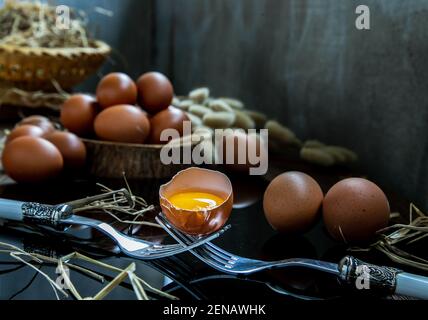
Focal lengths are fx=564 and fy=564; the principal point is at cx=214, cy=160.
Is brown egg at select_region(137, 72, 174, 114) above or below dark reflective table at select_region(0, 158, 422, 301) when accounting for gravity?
above

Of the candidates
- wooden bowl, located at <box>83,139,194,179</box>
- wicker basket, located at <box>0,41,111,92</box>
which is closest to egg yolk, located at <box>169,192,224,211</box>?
wooden bowl, located at <box>83,139,194,179</box>

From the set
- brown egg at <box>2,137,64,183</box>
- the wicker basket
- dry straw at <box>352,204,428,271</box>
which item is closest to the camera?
dry straw at <box>352,204,428,271</box>

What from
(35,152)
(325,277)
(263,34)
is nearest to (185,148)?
(35,152)

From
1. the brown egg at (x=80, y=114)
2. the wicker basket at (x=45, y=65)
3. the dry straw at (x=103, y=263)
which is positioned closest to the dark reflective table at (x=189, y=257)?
the dry straw at (x=103, y=263)

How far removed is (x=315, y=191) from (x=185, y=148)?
0.30m

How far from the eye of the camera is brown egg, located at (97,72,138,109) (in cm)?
100

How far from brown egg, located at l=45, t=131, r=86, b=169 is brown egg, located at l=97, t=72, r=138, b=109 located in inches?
3.4

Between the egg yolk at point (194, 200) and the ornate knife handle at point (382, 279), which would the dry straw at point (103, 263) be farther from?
the ornate knife handle at point (382, 279)

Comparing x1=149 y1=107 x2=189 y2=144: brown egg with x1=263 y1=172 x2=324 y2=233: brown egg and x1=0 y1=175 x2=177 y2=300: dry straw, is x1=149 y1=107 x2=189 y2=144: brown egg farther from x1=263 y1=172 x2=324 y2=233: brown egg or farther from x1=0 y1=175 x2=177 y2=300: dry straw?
x1=263 y1=172 x2=324 y2=233: brown egg

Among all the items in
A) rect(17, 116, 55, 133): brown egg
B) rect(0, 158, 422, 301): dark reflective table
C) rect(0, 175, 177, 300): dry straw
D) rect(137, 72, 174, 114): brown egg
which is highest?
rect(137, 72, 174, 114): brown egg

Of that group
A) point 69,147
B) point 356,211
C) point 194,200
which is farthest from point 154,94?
point 356,211
